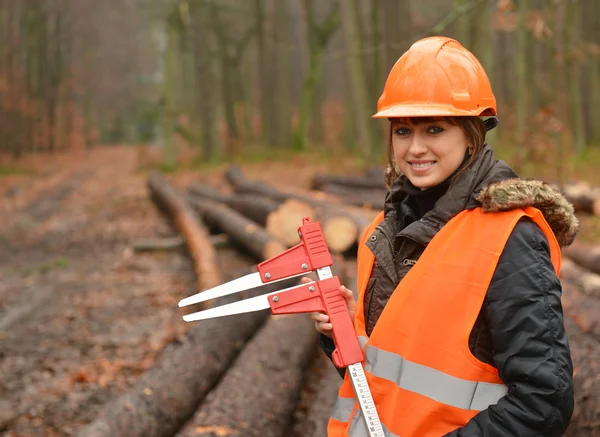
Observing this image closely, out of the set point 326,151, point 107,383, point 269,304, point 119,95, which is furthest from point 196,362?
point 119,95

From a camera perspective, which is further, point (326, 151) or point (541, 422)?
point (326, 151)

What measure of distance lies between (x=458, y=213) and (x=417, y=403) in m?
0.58

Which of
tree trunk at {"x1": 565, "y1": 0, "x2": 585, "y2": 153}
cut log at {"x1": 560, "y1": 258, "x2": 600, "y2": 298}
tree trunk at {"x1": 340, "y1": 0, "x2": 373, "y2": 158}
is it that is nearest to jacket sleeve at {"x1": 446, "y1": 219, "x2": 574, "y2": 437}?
cut log at {"x1": 560, "y1": 258, "x2": 600, "y2": 298}

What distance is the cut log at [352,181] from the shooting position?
12.9 meters

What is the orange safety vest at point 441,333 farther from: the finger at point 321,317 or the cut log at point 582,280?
the cut log at point 582,280

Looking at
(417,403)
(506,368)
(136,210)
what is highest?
(506,368)

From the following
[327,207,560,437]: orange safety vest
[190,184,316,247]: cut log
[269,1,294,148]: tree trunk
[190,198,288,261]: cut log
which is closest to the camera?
[327,207,560,437]: orange safety vest

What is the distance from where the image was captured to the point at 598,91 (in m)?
19.5

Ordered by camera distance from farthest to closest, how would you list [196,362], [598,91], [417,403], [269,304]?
[598,91], [196,362], [269,304], [417,403]

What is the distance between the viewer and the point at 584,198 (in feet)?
33.0

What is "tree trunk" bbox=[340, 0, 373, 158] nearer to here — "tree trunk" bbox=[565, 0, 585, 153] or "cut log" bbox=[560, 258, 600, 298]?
"tree trunk" bbox=[565, 0, 585, 153]

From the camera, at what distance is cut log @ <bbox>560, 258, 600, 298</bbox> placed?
19.3 ft

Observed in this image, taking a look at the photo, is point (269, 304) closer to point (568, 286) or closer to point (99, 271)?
point (568, 286)

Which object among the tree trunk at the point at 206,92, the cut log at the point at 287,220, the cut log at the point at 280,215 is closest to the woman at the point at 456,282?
the cut log at the point at 280,215
